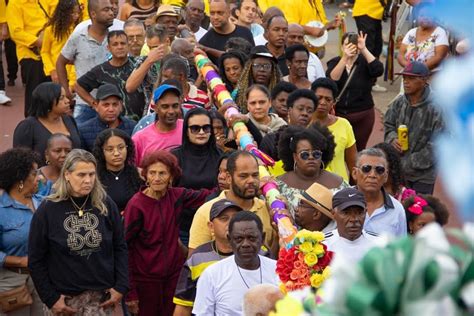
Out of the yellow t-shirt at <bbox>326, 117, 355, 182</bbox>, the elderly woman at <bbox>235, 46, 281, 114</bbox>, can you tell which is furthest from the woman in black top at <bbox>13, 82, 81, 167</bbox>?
the yellow t-shirt at <bbox>326, 117, 355, 182</bbox>

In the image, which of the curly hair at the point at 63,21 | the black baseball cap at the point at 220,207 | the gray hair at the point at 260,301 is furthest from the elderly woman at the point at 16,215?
the curly hair at the point at 63,21

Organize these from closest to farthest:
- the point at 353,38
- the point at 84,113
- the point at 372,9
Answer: the point at 84,113 < the point at 353,38 < the point at 372,9

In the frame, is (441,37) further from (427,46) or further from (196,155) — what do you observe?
(196,155)

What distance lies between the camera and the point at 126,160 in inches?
303

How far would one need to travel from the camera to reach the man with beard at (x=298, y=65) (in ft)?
31.8

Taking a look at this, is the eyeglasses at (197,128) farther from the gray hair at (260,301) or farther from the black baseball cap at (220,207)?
the gray hair at (260,301)

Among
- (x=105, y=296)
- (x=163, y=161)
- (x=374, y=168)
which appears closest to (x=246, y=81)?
(x=163, y=161)

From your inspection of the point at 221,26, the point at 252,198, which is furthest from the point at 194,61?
the point at 252,198

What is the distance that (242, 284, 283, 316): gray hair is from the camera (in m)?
4.60

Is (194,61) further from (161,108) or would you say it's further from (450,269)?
(450,269)

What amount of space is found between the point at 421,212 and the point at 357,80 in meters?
3.31

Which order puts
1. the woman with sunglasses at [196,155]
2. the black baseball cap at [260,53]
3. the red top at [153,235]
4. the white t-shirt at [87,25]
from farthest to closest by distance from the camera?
the white t-shirt at [87,25]
the black baseball cap at [260,53]
the woman with sunglasses at [196,155]
the red top at [153,235]

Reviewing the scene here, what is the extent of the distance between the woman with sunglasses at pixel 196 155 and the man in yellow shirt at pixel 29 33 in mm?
4586

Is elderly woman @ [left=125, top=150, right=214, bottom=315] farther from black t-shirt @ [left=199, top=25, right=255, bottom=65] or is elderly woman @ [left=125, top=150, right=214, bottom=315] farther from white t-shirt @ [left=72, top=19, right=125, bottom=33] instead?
black t-shirt @ [left=199, top=25, right=255, bottom=65]
